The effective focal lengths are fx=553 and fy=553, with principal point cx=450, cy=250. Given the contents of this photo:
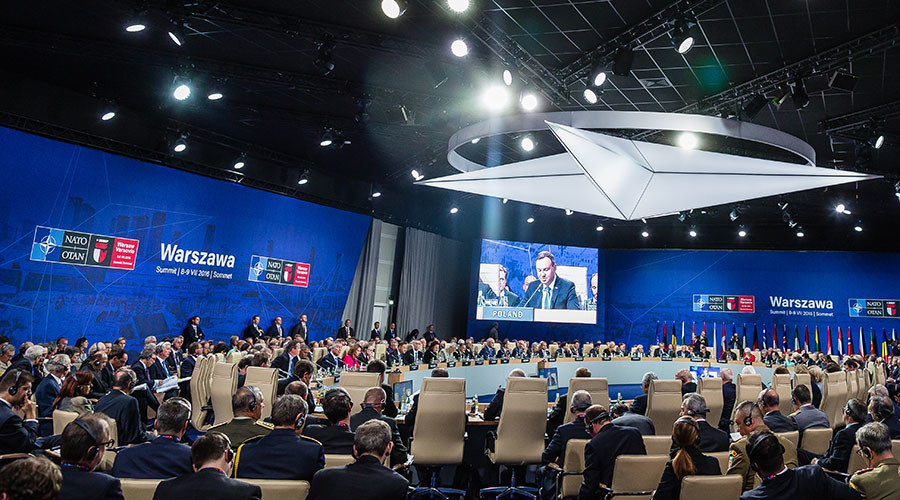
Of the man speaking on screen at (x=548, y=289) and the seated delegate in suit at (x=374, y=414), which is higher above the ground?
the man speaking on screen at (x=548, y=289)

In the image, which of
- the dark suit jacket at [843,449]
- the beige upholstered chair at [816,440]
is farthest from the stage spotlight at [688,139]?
the dark suit jacket at [843,449]

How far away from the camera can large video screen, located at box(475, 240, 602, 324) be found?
1808cm

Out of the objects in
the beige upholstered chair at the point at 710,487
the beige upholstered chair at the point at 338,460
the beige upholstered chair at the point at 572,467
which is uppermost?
the beige upholstered chair at the point at 710,487

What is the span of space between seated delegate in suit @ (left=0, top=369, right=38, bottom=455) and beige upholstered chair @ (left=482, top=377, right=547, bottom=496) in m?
3.62

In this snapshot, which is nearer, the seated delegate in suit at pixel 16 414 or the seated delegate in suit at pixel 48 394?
the seated delegate in suit at pixel 16 414

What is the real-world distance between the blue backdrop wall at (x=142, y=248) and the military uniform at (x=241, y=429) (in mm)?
7172

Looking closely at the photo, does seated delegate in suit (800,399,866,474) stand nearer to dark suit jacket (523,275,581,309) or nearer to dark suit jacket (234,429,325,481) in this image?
dark suit jacket (234,429,325,481)

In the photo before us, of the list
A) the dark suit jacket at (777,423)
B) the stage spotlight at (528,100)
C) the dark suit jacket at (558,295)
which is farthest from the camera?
the dark suit jacket at (558,295)

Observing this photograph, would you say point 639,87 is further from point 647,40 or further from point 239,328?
point 239,328

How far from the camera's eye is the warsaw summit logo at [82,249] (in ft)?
29.1

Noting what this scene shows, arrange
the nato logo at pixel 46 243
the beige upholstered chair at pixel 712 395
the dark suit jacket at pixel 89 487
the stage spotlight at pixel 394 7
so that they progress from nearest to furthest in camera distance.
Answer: the dark suit jacket at pixel 89 487 < the stage spotlight at pixel 394 7 < the beige upholstered chair at pixel 712 395 < the nato logo at pixel 46 243

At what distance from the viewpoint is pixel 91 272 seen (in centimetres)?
950

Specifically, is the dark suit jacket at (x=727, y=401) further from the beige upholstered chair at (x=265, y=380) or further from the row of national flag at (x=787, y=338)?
the row of national flag at (x=787, y=338)

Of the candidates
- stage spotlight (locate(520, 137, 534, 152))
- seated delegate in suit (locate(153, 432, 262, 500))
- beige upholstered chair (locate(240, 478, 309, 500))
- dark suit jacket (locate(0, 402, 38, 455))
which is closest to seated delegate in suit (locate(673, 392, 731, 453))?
beige upholstered chair (locate(240, 478, 309, 500))
